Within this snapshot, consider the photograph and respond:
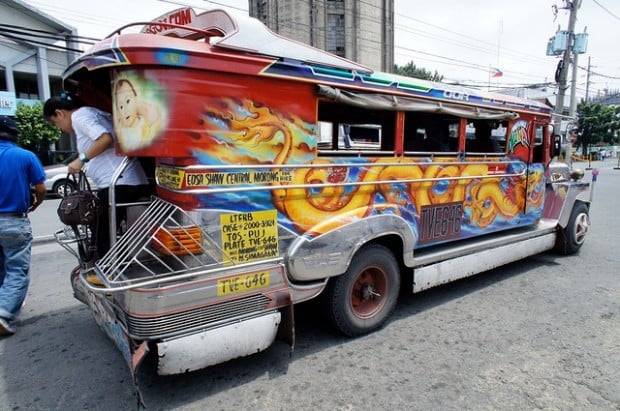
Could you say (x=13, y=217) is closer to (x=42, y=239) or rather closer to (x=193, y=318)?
(x=193, y=318)

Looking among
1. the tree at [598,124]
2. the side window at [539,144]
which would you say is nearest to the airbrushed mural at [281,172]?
the side window at [539,144]

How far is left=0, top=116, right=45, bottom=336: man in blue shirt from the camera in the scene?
3.70 meters

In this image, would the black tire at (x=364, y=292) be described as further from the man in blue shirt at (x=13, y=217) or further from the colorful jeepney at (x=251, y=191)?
the man in blue shirt at (x=13, y=217)

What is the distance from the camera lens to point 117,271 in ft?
8.80

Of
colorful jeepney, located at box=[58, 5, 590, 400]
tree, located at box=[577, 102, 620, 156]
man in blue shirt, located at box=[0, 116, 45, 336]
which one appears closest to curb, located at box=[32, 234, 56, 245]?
man in blue shirt, located at box=[0, 116, 45, 336]

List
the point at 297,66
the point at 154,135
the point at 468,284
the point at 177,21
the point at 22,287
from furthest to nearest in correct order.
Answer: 1. the point at 468,284
2. the point at 22,287
3. the point at 177,21
4. the point at 297,66
5. the point at 154,135

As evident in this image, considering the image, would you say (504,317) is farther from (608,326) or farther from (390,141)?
(390,141)

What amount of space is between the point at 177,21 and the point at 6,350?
126 inches

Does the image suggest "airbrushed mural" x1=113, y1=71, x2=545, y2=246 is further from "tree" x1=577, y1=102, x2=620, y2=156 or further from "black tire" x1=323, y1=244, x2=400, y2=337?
"tree" x1=577, y1=102, x2=620, y2=156

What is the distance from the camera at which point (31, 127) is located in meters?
19.2

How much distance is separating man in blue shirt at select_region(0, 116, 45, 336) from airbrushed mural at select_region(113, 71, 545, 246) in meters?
1.67

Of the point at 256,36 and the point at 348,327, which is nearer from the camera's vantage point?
the point at 256,36

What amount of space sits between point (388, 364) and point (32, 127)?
71.9 ft

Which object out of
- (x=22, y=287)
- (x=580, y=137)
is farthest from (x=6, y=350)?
(x=580, y=137)
